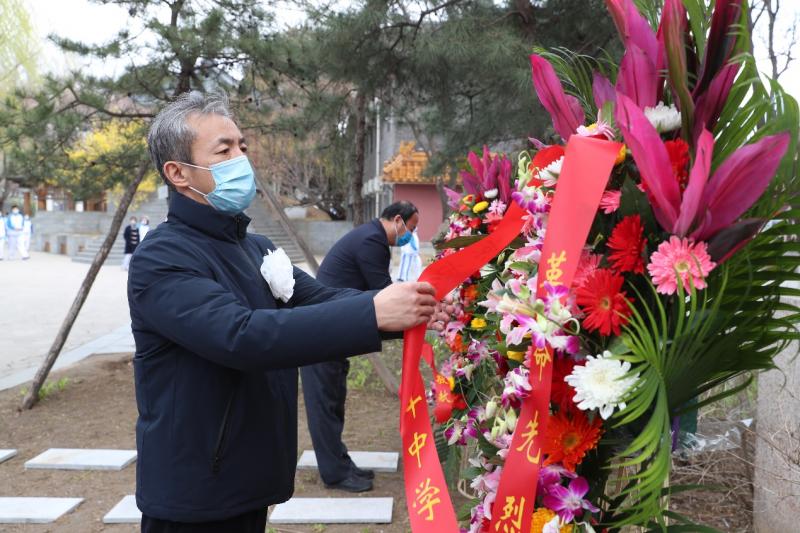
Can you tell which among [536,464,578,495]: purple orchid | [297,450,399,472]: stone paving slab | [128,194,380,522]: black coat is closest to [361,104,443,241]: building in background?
[297,450,399,472]: stone paving slab

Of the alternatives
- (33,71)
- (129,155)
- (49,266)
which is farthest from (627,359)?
(33,71)

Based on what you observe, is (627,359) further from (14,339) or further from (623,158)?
(14,339)

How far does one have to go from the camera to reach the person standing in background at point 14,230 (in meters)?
23.2

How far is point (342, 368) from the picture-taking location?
4.57 metres

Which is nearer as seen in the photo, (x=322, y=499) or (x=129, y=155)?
(x=322, y=499)

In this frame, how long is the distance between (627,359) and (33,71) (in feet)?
96.7

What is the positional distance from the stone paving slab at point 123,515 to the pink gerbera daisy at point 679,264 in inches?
137

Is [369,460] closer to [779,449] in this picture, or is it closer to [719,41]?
[779,449]

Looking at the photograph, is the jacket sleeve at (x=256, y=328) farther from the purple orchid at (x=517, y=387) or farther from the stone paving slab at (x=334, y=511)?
the stone paving slab at (x=334, y=511)

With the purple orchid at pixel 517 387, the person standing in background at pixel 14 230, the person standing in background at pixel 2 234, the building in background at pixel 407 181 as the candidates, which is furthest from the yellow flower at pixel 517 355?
the person standing in background at pixel 14 230

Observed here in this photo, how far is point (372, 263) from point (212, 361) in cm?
256

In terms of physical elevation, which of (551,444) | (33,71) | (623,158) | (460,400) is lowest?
(460,400)

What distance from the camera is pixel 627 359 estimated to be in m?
1.35

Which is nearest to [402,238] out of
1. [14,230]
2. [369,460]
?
[369,460]
